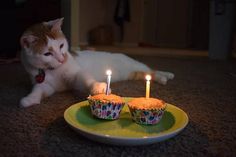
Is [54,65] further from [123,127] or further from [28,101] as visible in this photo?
[123,127]

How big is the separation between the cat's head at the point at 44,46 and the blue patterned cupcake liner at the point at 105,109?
0.34 meters

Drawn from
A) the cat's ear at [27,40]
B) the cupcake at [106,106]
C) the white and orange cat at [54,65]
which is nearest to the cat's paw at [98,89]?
the white and orange cat at [54,65]

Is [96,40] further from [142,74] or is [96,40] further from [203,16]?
[142,74]

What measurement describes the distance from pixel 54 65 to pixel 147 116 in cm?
51

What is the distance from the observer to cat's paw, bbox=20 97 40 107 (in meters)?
1.11

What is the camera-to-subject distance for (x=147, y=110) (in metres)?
0.85

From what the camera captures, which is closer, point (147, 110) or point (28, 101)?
point (147, 110)

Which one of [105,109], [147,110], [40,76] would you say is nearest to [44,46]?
[40,76]

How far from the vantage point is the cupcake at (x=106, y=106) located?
88 centimetres

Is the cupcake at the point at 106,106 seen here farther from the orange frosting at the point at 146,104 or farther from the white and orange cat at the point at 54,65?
the white and orange cat at the point at 54,65

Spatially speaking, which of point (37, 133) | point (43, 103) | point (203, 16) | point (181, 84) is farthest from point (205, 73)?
point (203, 16)

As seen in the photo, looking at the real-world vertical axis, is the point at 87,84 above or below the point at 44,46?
below

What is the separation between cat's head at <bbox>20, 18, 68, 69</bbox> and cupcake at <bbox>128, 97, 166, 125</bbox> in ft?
1.41

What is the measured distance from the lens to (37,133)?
35.1 inches
